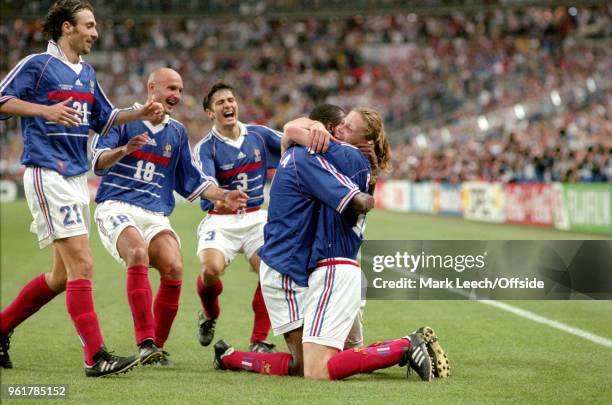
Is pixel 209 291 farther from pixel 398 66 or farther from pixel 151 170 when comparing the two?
pixel 398 66

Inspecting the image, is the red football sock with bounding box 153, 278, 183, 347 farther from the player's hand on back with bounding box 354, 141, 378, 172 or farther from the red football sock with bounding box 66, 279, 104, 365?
the player's hand on back with bounding box 354, 141, 378, 172

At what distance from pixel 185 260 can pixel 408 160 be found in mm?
20605

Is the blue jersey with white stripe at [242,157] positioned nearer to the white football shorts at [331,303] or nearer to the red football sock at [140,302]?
the red football sock at [140,302]

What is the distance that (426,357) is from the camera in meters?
5.91

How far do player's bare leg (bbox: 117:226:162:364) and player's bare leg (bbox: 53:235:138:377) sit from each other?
0.51 meters

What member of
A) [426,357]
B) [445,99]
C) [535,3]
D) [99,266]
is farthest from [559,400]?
[535,3]

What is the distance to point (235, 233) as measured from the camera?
8.05 meters

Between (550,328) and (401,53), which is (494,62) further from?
(550,328)

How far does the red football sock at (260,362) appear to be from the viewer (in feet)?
20.6

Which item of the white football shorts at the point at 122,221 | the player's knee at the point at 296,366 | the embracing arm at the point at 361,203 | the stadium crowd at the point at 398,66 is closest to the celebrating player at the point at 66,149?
the white football shorts at the point at 122,221

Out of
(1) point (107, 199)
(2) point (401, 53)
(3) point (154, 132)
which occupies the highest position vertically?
(2) point (401, 53)

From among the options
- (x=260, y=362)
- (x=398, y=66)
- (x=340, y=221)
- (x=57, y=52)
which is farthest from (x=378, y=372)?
(x=398, y=66)

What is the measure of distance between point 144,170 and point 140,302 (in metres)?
1.06

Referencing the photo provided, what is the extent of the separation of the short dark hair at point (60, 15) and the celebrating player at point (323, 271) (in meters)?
1.59
